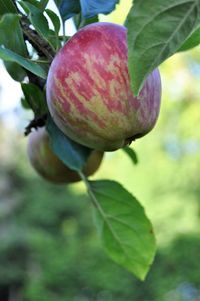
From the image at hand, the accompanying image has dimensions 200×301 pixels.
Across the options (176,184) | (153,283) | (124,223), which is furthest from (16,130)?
(124,223)

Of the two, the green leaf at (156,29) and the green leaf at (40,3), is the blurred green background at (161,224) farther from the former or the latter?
the green leaf at (156,29)

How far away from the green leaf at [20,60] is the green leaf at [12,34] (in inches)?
0.7

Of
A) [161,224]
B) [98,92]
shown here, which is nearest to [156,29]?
[98,92]

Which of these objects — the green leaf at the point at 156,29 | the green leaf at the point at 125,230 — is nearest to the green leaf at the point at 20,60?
the green leaf at the point at 156,29

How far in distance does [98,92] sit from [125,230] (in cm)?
→ 29

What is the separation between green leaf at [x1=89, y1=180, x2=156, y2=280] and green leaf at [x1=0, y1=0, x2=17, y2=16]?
29cm

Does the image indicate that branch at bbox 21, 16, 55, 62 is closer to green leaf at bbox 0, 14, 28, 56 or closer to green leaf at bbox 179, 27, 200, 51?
green leaf at bbox 0, 14, 28, 56

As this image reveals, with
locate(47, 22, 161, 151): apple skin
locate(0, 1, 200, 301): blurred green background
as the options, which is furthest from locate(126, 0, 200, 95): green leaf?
locate(0, 1, 200, 301): blurred green background

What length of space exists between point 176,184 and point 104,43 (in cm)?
705

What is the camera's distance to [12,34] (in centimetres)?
61

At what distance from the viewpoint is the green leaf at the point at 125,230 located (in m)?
0.82

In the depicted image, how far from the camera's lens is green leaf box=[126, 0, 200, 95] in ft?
1.59

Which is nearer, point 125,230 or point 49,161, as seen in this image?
point 125,230

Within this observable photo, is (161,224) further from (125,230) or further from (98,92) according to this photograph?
(98,92)
